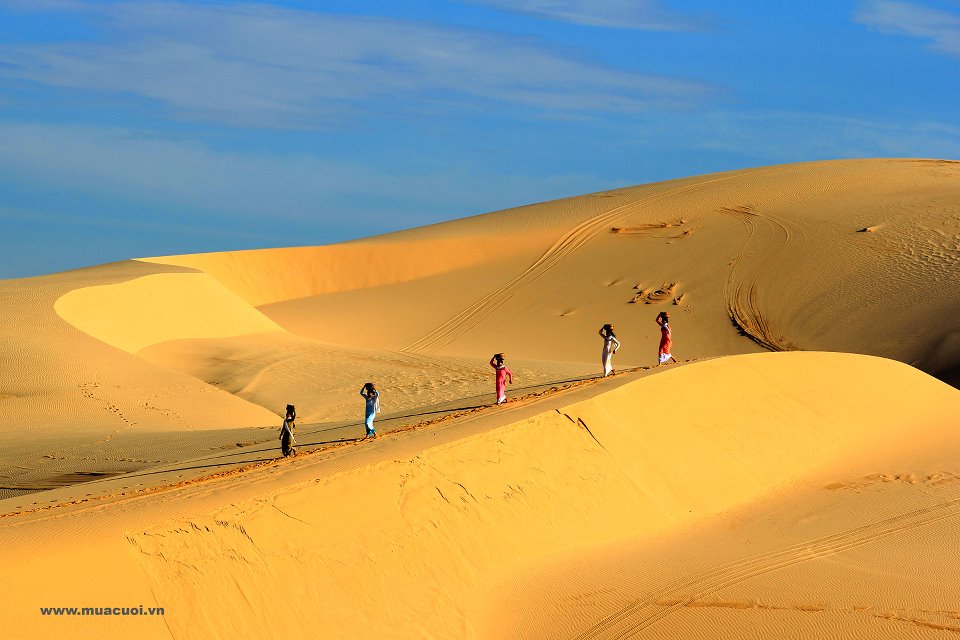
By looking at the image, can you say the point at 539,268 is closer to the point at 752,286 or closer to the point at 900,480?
the point at 752,286

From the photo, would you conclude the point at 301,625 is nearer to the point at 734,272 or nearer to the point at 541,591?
the point at 541,591

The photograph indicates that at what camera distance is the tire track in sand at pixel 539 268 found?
109 ft

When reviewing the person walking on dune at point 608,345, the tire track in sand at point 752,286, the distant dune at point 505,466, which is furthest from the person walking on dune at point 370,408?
the tire track in sand at point 752,286

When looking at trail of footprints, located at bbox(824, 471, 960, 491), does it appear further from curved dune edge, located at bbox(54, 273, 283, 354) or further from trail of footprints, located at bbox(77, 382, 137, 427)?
curved dune edge, located at bbox(54, 273, 283, 354)

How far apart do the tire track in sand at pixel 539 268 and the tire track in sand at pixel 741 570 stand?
64.6 feet

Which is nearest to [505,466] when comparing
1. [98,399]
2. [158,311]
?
[98,399]

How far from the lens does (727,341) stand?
30.0m

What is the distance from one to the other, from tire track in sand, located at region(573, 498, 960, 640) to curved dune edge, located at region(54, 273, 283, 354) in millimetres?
16304

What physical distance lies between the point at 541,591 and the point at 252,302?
3277 cm

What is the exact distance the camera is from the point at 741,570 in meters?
11.1

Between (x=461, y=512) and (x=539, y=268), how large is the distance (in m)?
27.5

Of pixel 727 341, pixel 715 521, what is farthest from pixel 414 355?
pixel 715 521

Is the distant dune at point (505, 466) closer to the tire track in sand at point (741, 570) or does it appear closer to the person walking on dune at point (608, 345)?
the tire track in sand at point (741, 570)

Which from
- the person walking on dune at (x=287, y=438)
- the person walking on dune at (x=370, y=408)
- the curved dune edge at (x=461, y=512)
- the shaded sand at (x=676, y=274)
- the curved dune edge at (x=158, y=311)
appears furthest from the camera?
the shaded sand at (x=676, y=274)
